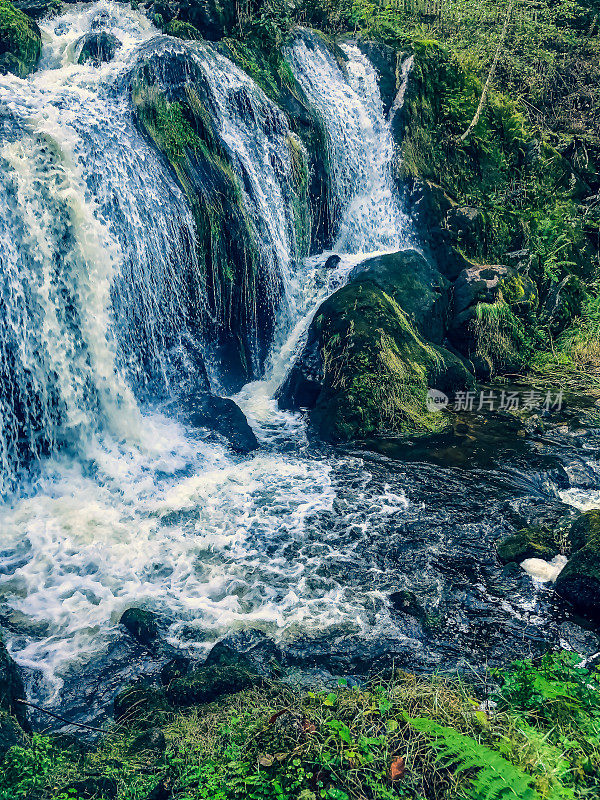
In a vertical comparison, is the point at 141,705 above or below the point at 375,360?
below

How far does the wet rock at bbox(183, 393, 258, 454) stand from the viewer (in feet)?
31.5

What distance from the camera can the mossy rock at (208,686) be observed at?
16.8 ft

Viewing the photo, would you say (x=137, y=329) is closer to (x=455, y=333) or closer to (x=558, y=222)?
(x=455, y=333)

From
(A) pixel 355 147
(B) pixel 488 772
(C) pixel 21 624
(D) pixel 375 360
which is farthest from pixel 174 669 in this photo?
(A) pixel 355 147

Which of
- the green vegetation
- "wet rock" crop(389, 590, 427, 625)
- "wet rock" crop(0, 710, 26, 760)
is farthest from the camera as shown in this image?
"wet rock" crop(389, 590, 427, 625)

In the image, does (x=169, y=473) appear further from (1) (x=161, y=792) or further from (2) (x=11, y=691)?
(1) (x=161, y=792)

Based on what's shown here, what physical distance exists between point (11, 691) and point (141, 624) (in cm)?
151

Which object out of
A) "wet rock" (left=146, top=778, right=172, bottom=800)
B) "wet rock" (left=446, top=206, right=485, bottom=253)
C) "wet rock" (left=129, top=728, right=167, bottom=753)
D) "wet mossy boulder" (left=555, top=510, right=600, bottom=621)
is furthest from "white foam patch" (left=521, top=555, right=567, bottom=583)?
"wet rock" (left=446, top=206, right=485, bottom=253)

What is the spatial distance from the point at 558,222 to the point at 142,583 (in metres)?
13.2

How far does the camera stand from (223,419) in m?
9.95

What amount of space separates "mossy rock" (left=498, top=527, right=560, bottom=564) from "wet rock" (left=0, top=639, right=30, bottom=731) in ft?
16.6

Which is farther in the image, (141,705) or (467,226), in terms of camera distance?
(467,226)

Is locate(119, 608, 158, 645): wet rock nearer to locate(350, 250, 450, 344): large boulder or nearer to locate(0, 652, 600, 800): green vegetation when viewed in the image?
locate(0, 652, 600, 800): green vegetation

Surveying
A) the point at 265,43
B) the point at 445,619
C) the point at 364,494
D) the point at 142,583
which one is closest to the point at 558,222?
the point at 265,43
